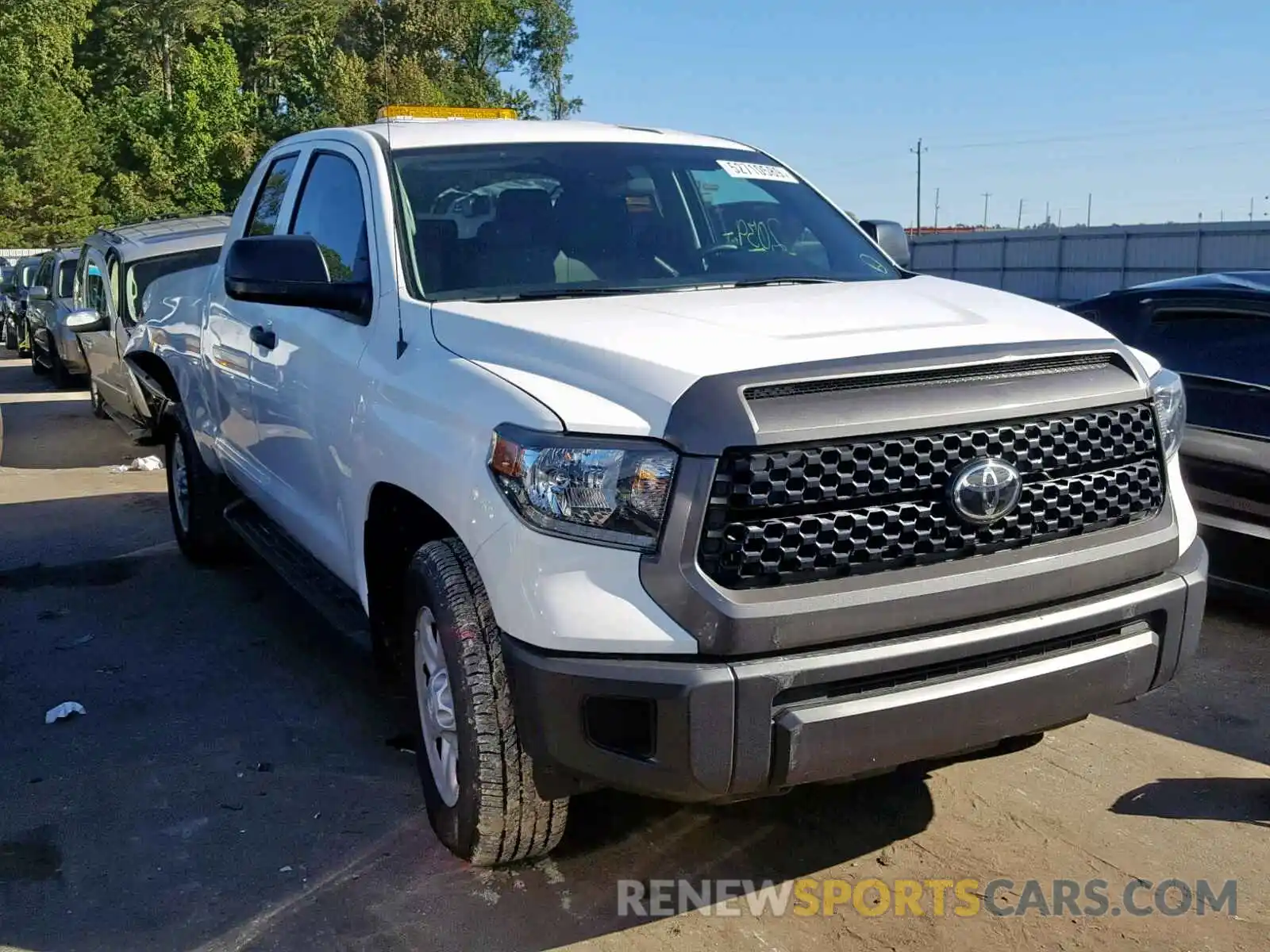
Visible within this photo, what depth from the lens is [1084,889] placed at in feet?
10.8

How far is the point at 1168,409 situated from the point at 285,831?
2.73m

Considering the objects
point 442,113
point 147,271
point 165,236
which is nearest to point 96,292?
point 165,236

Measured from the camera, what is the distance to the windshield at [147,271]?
34.6 ft

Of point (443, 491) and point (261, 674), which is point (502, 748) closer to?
point (443, 491)

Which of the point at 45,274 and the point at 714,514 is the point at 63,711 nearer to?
the point at 714,514

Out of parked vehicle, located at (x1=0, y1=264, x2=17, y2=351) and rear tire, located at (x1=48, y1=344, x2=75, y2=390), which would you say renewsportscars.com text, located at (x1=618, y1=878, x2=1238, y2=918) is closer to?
rear tire, located at (x1=48, y1=344, x2=75, y2=390)

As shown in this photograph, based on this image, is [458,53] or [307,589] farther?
[458,53]

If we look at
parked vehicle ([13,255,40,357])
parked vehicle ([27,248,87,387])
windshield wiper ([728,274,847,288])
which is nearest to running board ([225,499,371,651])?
windshield wiper ([728,274,847,288])

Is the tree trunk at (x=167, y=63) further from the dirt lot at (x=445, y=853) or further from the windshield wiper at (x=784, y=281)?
the windshield wiper at (x=784, y=281)

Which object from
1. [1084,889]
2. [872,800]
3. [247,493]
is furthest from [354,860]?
[247,493]

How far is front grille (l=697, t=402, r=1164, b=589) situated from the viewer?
8.98 ft

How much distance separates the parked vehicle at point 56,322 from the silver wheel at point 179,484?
8391 millimetres

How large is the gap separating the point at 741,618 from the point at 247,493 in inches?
135

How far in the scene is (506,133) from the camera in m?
4.45
